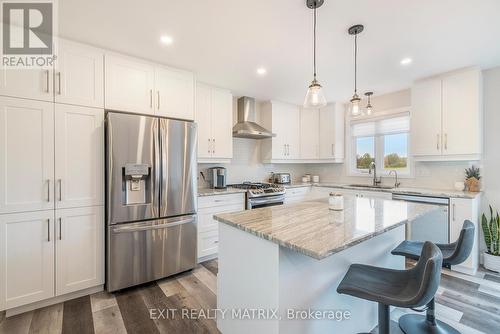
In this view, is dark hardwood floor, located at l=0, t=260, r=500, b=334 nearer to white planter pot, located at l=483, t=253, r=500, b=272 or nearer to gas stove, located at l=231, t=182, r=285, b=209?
white planter pot, located at l=483, t=253, r=500, b=272

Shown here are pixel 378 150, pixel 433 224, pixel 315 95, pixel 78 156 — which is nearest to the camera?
pixel 315 95

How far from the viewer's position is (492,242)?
2.77 metres

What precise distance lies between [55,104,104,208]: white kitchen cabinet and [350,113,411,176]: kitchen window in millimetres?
4089

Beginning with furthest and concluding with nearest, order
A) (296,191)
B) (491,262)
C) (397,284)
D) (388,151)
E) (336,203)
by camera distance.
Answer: (296,191)
(388,151)
(491,262)
(336,203)
(397,284)

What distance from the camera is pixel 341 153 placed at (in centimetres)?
445

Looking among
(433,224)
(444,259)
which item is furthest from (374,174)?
(444,259)

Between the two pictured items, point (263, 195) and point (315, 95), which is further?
point (263, 195)

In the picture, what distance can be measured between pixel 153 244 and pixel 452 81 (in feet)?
13.5

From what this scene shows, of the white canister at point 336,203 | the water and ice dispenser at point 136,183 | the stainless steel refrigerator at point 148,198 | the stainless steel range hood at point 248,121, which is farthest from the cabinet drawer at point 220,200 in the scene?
the white canister at point 336,203

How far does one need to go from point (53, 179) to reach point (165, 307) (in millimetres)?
1546

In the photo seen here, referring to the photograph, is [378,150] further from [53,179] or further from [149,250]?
[53,179]

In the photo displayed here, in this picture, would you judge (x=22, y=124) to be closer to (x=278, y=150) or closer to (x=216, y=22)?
(x=216, y=22)

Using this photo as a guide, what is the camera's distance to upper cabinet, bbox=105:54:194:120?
2391 millimetres

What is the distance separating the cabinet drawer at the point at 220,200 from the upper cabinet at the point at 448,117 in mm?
2597
